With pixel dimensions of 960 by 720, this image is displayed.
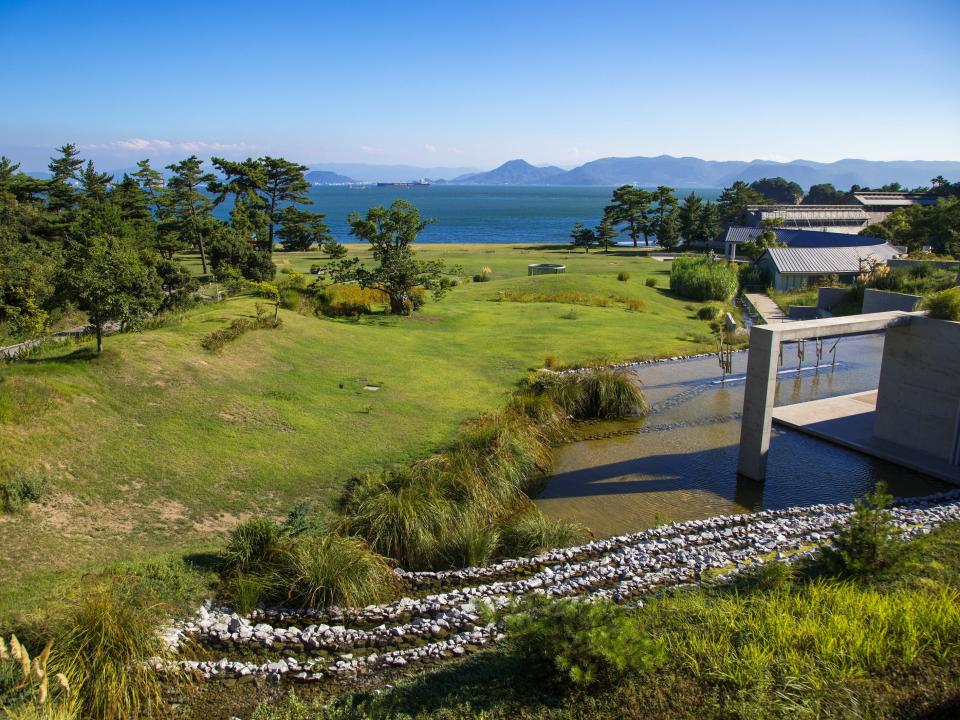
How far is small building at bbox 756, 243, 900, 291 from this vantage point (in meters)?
40.7

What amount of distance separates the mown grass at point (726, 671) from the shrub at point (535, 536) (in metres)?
3.40

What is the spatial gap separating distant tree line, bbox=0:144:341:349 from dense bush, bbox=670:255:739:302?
19.0 meters

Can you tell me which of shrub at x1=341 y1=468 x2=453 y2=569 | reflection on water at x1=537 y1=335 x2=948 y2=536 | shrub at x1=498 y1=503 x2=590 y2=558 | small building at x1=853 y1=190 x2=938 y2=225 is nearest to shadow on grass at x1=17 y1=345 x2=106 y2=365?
shrub at x1=341 y1=468 x2=453 y2=569

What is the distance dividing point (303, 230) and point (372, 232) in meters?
30.3

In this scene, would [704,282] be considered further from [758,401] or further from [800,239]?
[758,401]

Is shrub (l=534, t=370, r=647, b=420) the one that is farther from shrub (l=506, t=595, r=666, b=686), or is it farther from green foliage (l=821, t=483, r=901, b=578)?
shrub (l=506, t=595, r=666, b=686)

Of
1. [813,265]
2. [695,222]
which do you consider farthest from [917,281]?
[695,222]

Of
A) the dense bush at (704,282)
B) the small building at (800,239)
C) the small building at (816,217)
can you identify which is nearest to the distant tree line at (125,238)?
Answer: the dense bush at (704,282)

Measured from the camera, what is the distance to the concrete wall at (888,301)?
14.9 meters

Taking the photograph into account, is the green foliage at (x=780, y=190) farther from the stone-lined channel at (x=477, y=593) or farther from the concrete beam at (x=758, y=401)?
the stone-lined channel at (x=477, y=593)

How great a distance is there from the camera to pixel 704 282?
36.6m

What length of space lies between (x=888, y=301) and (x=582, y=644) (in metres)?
13.5

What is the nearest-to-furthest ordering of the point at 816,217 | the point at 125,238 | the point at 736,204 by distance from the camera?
1. the point at 125,238
2. the point at 816,217
3. the point at 736,204

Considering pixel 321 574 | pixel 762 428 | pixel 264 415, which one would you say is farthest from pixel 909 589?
pixel 264 415
